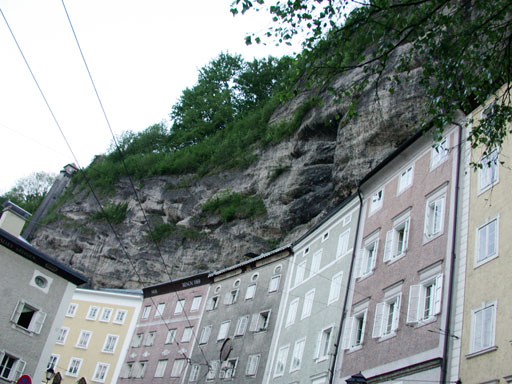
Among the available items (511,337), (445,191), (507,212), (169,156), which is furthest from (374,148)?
(169,156)

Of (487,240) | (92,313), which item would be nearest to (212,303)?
(92,313)

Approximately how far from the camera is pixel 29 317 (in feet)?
98.5

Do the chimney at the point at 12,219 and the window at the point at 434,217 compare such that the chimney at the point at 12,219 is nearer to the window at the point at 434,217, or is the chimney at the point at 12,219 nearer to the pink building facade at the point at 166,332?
the pink building facade at the point at 166,332

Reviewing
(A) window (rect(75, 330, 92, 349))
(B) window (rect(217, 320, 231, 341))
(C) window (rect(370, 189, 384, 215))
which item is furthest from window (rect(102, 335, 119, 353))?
(C) window (rect(370, 189, 384, 215))

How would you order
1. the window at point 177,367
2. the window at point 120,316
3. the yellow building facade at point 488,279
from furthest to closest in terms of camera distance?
the window at point 120,316 < the window at point 177,367 < the yellow building facade at point 488,279

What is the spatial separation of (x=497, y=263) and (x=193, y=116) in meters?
56.8

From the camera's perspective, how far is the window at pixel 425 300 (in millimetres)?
17812

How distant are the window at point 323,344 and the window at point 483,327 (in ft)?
30.2

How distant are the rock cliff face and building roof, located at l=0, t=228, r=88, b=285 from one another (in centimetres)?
1495

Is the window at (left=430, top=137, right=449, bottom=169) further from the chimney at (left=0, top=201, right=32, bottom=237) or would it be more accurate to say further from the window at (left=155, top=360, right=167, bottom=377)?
the window at (left=155, top=360, right=167, bottom=377)

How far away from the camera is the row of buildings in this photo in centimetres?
1630

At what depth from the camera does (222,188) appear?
51594mm

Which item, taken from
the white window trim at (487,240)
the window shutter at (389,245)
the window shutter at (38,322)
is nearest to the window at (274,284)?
the window shutter at (389,245)

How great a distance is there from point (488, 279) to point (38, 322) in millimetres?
22903
